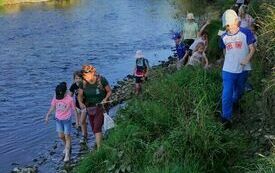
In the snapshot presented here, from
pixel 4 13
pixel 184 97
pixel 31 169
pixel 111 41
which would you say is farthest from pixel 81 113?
pixel 4 13

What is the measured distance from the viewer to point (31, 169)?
39.3ft

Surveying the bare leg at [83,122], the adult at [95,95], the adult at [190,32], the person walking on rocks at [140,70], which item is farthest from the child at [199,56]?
the adult at [190,32]

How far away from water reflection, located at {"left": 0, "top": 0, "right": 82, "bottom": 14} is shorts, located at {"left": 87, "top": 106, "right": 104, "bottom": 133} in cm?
3788

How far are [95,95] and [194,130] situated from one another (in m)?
3.43

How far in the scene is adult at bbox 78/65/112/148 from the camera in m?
11.2

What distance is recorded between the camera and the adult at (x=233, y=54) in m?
9.31

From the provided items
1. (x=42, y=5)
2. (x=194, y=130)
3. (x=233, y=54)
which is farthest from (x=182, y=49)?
(x=42, y=5)

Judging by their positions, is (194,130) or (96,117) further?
(96,117)

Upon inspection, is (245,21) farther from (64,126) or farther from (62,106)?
(64,126)

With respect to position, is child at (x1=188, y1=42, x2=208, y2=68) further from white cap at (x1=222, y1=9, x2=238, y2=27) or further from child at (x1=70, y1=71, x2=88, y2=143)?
white cap at (x1=222, y1=9, x2=238, y2=27)

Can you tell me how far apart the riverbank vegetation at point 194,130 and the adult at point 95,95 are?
1.61 ft

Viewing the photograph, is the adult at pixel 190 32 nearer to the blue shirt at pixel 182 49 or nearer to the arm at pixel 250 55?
the blue shirt at pixel 182 49

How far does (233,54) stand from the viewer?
9.40 m

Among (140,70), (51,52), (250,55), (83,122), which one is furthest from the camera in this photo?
(51,52)
